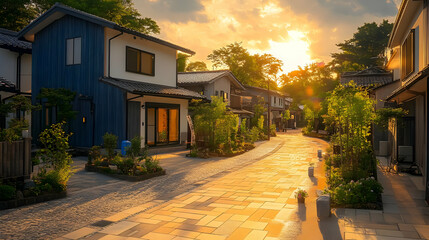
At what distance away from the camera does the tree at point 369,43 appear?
43375 mm

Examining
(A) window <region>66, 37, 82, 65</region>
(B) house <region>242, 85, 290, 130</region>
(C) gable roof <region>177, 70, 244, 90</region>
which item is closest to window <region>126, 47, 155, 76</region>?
(A) window <region>66, 37, 82, 65</region>

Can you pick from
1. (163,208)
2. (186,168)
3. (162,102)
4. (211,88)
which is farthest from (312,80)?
(163,208)

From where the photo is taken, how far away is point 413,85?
8.41 meters

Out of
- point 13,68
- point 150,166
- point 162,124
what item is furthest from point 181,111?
point 13,68

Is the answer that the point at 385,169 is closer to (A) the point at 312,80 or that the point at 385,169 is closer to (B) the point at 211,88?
(B) the point at 211,88

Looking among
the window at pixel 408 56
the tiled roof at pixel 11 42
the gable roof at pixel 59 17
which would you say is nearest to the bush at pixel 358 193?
the window at pixel 408 56

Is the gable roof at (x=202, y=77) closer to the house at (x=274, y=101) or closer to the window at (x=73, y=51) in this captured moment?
the window at (x=73, y=51)

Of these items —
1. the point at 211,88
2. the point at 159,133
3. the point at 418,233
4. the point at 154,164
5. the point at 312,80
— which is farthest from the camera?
the point at 312,80

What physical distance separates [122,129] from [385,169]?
40.0 ft

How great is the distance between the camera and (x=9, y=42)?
1889cm

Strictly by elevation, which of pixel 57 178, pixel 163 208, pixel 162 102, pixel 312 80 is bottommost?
pixel 163 208

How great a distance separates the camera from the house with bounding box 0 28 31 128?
18.0m

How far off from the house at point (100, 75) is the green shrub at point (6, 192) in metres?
8.30

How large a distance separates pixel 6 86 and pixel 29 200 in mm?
12927
